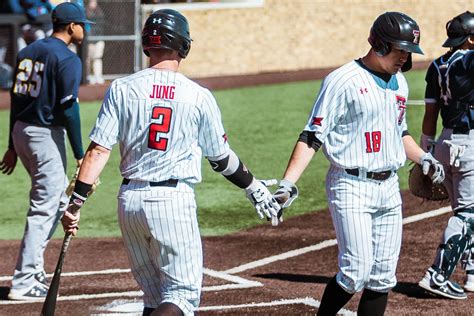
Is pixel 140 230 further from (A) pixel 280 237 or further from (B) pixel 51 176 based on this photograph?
(A) pixel 280 237

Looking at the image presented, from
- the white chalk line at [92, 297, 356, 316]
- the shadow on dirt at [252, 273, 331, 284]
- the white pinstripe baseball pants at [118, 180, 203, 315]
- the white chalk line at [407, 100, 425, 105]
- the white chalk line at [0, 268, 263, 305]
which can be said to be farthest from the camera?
the white chalk line at [407, 100, 425, 105]

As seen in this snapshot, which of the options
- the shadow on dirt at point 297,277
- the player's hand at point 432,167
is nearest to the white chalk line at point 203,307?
the shadow on dirt at point 297,277

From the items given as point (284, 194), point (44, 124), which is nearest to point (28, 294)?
point (44, 124)

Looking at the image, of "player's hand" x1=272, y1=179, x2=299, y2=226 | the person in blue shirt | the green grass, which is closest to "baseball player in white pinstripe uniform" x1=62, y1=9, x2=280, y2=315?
"player's hand" x1=272, y1=179, x2=299, y2=226

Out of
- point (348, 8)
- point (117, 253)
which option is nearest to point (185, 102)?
point (117, 253)

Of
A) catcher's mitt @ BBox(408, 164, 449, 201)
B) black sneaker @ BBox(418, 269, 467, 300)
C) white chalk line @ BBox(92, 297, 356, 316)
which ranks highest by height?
catcher's mitt @ BBox(408, 164, 449, 201)

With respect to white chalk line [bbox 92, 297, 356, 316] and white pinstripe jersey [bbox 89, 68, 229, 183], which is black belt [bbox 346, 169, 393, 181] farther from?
white chalk line [bbox 92, 297, 356, 316]

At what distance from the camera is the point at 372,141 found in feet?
21.7

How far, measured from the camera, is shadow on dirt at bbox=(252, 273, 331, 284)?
879cm

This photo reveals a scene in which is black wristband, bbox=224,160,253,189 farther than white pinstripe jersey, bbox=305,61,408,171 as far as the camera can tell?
No

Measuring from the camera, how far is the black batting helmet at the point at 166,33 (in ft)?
19.5

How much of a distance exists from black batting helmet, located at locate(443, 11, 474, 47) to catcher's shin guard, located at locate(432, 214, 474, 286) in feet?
4.41

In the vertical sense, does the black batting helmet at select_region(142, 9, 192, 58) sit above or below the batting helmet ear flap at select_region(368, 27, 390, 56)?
above

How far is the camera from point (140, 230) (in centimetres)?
595
